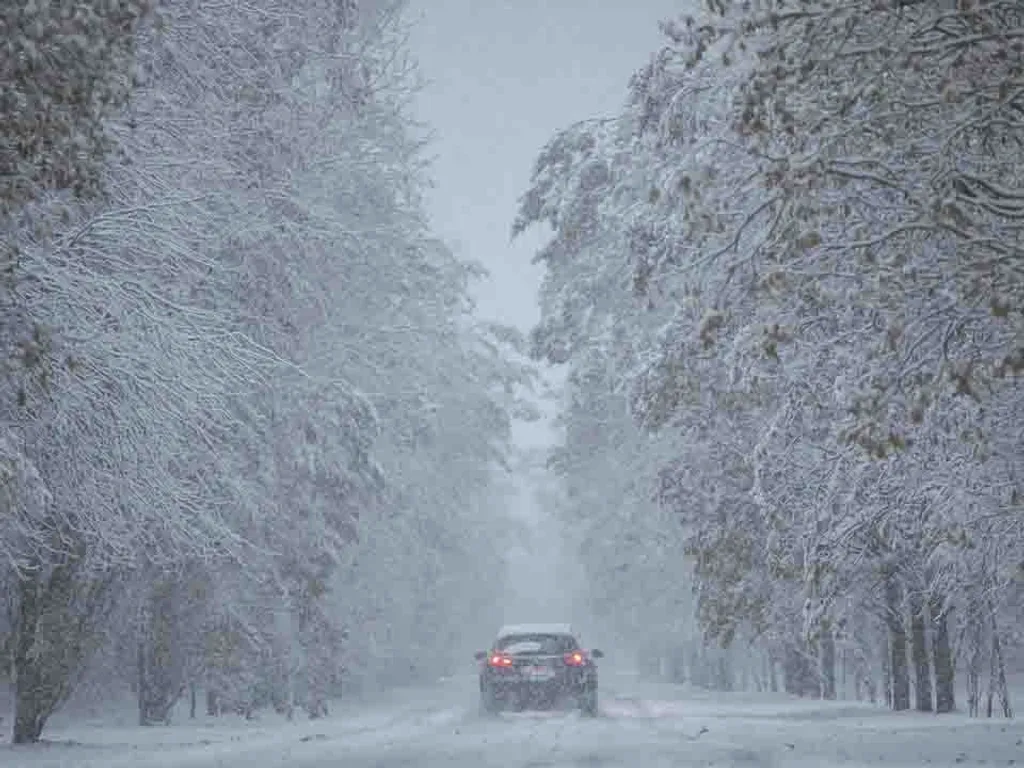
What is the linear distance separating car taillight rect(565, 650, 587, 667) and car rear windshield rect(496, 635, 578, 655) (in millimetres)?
158

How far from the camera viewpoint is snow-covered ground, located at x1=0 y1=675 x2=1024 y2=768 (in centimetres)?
1205

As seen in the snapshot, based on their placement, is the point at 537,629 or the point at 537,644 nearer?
the point at 537,644

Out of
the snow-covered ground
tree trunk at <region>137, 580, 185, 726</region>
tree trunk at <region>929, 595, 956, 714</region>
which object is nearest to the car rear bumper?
the snow-covered ground

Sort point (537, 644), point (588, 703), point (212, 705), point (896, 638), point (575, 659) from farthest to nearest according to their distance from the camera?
point (212, 705)
point (537, 644)
point (575, 659)
point (588, 703)
point (896, 638)

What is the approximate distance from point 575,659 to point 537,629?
4.09 feet

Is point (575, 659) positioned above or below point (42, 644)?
below

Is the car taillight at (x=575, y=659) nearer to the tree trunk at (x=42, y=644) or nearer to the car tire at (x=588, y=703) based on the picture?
the car tire at (x=588, y=703)

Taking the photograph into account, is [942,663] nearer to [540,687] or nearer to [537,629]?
[540,687]

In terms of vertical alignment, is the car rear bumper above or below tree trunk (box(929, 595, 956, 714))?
below

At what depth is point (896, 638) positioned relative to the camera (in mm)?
18312

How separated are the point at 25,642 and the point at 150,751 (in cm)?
187

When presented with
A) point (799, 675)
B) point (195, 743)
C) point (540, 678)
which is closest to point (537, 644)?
point (540, 678)

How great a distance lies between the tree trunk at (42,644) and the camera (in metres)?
14.5

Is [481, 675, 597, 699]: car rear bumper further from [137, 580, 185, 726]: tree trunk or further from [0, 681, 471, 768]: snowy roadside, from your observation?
[137, 580, 185, 726]: tree trunk
